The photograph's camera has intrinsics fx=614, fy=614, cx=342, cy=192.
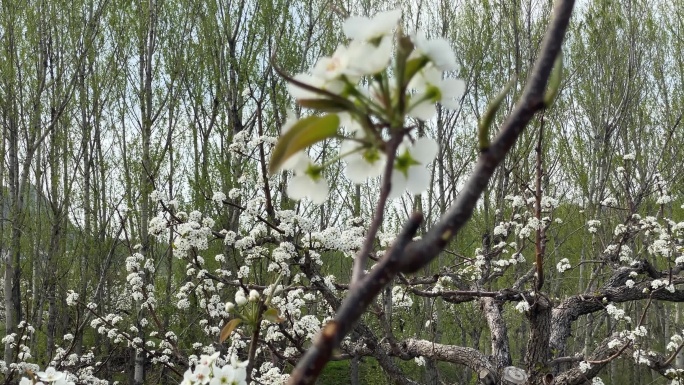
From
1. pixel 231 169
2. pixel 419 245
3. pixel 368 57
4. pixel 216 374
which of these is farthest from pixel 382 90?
pixel 231 169

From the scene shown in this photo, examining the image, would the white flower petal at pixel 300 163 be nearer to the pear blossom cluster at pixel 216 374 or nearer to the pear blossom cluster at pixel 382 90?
the pear blossom cluster at pixel 382 90

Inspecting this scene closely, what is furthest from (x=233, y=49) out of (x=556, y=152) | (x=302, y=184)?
(x=302, y=184)

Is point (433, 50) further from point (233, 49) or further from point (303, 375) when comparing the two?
point (233, 49)

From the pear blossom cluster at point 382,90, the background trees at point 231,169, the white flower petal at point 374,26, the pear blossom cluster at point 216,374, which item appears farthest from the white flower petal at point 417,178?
the background trees at point 231,169

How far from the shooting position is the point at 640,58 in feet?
30.0

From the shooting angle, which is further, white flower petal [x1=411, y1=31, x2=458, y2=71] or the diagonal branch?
white flower petal [x1=411, y1=31, x2=458, y2=71]

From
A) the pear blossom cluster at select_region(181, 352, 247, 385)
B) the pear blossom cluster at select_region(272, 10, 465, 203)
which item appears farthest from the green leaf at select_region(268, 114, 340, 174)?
the pear blossom cluster at select_region(181, 352, 247, 385)

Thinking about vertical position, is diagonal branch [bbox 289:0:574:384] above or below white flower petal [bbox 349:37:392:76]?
below

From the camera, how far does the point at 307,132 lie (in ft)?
1.29

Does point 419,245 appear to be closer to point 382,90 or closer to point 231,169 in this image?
point 382,90

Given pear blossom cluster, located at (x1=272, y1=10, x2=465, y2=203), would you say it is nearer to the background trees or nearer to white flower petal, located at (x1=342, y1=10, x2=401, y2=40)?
white flower petal, located at (x1=342, y1=10, x2=401, y2=40)

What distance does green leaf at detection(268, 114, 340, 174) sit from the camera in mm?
387

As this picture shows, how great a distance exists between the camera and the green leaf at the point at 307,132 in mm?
387

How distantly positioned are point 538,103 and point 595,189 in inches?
391
